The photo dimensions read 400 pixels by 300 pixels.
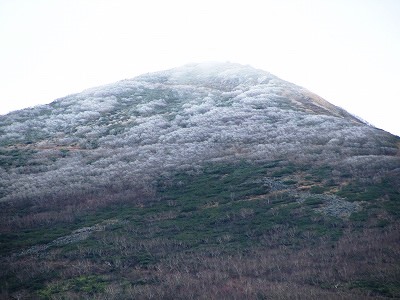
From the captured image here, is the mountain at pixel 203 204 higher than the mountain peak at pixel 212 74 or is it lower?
lower

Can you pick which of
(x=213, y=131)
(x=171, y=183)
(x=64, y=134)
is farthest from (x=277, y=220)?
(x=64, y=134)

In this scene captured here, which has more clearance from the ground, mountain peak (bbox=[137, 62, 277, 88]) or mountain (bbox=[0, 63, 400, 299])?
mountain peak (bbox=[137, 62, 277, 88])

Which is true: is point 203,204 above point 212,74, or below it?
below

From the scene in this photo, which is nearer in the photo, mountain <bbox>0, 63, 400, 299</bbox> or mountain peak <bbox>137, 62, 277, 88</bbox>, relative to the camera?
mountain <bbox>0, 63, 400, 299</bbox>

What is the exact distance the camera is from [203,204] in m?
28.6

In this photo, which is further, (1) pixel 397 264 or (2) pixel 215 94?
(2) pixel 215 94

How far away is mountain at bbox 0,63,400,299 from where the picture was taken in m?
16.2

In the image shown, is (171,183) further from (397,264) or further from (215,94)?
(215,94)

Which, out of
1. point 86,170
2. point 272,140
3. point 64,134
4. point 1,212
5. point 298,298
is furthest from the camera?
point 64,134

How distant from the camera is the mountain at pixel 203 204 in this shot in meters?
16.2

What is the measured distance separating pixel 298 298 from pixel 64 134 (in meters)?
53.4

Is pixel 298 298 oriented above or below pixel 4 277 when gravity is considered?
above

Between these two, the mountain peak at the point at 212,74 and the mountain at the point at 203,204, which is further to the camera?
the mountain peak at the point at 212,74

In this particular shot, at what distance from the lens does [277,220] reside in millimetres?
23641
